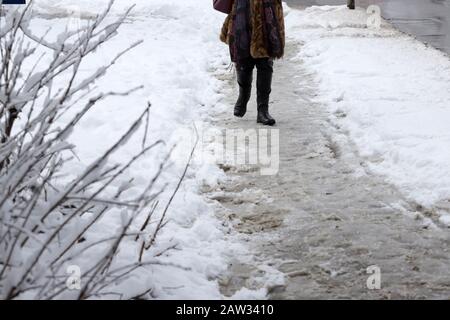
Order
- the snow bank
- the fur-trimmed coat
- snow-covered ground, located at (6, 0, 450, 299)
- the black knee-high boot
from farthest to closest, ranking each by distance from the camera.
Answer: the black knee-high boot
the fur-trimmed coat
snow-covered ground, located at (6, 0, 450, 299)
the snow bank

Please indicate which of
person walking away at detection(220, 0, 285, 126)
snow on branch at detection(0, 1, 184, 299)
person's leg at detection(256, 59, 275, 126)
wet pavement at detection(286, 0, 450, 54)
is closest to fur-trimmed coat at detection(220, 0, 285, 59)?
person walking away at detection(220, 0, 285, 126)

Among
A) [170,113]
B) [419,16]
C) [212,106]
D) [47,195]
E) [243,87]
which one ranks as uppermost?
[47,195]

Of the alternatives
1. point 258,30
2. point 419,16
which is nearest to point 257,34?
point 258,30

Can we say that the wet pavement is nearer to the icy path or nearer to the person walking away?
the person walking away

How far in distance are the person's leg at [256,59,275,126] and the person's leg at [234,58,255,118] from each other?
0.12m

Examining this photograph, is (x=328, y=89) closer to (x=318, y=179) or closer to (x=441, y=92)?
(x=441, y=92)

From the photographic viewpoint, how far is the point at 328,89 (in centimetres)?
797

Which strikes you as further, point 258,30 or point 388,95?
point 388,95

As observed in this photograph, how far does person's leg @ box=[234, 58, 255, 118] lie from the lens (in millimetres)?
6691

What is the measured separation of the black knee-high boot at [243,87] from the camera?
6746mm

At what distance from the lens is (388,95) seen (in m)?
7.56

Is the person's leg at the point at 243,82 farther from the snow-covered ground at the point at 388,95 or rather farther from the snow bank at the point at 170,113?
the snow-covered ground at the point at 388,95

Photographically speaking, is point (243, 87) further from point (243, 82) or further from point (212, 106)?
point (212, 106)

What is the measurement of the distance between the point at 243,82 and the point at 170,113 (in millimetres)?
908
